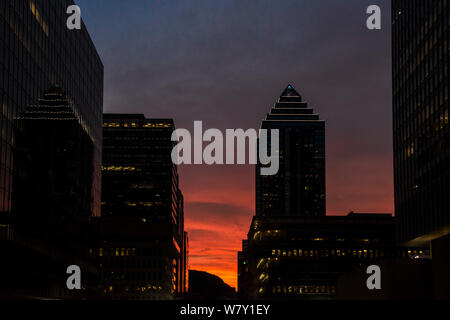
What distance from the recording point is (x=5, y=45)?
186ft

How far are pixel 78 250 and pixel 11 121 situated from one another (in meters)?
30.2

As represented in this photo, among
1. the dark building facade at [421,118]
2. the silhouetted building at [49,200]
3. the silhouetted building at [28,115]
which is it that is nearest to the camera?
the silhouetted building at [28,115]

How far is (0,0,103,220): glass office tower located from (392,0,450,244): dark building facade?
144 ft

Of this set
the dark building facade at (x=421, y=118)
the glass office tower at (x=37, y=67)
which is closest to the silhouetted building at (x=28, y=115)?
the glass office tower at (x=37, y=67)

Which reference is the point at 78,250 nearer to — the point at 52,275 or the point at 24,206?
the point at 52,275

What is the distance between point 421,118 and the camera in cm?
7969

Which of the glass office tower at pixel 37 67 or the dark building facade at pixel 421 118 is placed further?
the dark building facade at pixel 421 118

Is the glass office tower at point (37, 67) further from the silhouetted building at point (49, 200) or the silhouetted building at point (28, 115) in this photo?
the silhouetted building at point (49, 200)

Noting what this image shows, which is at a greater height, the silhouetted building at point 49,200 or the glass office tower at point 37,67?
the glass office tower at point 37,67

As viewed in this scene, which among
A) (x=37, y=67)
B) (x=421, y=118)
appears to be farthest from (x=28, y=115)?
(x=421, y=118)

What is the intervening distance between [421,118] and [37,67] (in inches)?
1805

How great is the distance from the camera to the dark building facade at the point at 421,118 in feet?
236

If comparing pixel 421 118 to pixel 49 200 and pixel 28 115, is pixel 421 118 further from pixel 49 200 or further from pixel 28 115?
pixel 28 115
